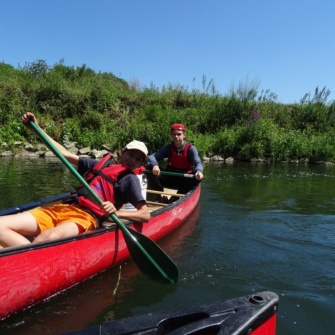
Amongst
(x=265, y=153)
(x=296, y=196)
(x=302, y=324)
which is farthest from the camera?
(x=265, y=153)

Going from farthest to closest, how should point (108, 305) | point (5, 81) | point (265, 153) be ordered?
1. point (5, 81)
2. point (265, 153)
3. point (108, 305)

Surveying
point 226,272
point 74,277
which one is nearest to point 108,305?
point 74,277

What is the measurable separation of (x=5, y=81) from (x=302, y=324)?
1911 cm

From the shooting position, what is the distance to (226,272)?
4199 mm

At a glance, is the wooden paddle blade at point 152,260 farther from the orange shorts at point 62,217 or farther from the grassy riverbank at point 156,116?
the grassy riverbank at point 156,116

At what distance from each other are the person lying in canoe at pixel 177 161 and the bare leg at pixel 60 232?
3.10 metres

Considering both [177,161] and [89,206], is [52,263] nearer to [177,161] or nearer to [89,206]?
[89,206]

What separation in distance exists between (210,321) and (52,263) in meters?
1.67

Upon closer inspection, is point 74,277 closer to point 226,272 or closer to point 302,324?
point 226,272

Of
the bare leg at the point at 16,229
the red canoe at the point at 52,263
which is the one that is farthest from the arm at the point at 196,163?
the bare leg at the point at 16,229

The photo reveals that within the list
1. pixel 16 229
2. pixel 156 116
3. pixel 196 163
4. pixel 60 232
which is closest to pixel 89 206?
pixel 60 232

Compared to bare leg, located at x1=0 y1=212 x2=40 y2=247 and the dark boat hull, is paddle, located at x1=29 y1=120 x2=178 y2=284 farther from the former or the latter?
the dark boat hull

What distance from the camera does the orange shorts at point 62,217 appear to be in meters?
3.50

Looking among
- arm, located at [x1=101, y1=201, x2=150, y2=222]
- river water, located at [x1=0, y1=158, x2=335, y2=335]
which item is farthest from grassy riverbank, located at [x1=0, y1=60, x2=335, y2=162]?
arm, located at [x1=101, y1=201, x2=150, y2=222]
